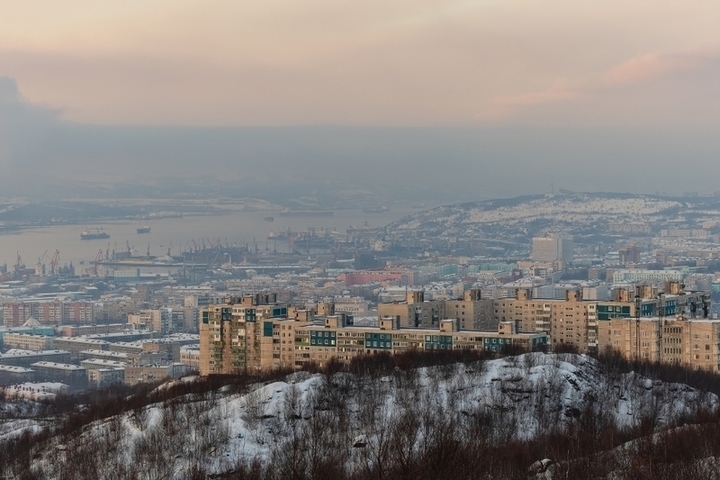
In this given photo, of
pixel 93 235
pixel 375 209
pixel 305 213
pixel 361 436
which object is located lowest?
pixel 93 235

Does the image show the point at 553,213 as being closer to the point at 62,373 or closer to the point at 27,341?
the point at 27,341

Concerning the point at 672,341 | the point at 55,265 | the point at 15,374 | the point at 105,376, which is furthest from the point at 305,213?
the point at 672,341

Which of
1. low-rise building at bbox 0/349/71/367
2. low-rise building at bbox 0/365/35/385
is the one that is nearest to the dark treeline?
low-rise building at bbox 0/365/35/385

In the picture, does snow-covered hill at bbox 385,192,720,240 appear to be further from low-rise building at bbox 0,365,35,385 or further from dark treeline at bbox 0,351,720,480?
dark treeline at bbox 0,351,720,480

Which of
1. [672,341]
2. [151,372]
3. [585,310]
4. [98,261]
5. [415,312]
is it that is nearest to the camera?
[672,341]

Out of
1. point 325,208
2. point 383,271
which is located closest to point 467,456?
point 383,271

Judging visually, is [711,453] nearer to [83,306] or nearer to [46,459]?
[46,459]
